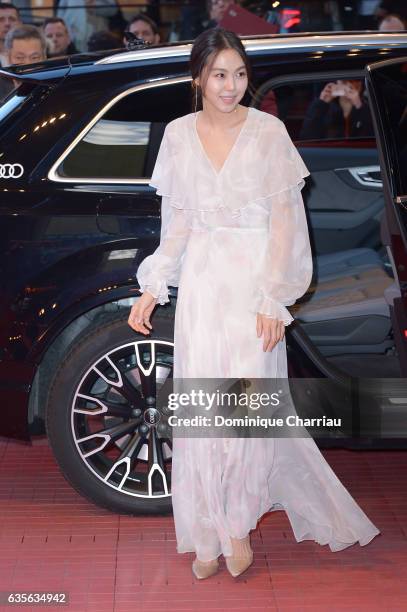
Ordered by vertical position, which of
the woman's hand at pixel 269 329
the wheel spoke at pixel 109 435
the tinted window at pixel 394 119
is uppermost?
the tinted window at pixel 394 119

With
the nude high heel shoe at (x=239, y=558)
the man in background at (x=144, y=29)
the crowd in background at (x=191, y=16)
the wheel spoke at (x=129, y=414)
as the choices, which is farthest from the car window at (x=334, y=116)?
the nude high heel shoe at (x=239, y=558)

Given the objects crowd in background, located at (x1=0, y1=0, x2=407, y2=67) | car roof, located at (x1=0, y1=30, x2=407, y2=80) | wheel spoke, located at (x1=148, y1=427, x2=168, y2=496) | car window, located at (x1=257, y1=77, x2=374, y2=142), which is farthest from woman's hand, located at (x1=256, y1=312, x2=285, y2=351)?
crowd in background, located at (x1=0, y1=0, x2=407, y2=67)

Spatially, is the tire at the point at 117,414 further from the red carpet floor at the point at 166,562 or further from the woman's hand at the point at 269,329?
the woman's hand at the point at 269,329

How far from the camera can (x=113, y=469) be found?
439 cm

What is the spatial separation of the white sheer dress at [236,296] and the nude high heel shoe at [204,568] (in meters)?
0.02

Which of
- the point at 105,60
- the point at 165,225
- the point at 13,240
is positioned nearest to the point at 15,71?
the point at 105,60

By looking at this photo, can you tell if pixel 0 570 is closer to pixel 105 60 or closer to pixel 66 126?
pixel 66 126

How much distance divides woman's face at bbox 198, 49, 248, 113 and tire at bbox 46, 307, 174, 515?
883 mm

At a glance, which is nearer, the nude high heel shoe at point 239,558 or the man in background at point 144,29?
the nude high heel shoe at point 239,558

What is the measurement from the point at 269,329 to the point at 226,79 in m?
0.79

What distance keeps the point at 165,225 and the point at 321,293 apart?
1.65 metres

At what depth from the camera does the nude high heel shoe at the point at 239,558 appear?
3979 millimetres

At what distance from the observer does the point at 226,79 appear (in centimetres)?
369

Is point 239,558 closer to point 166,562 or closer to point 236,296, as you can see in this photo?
point 166,562
